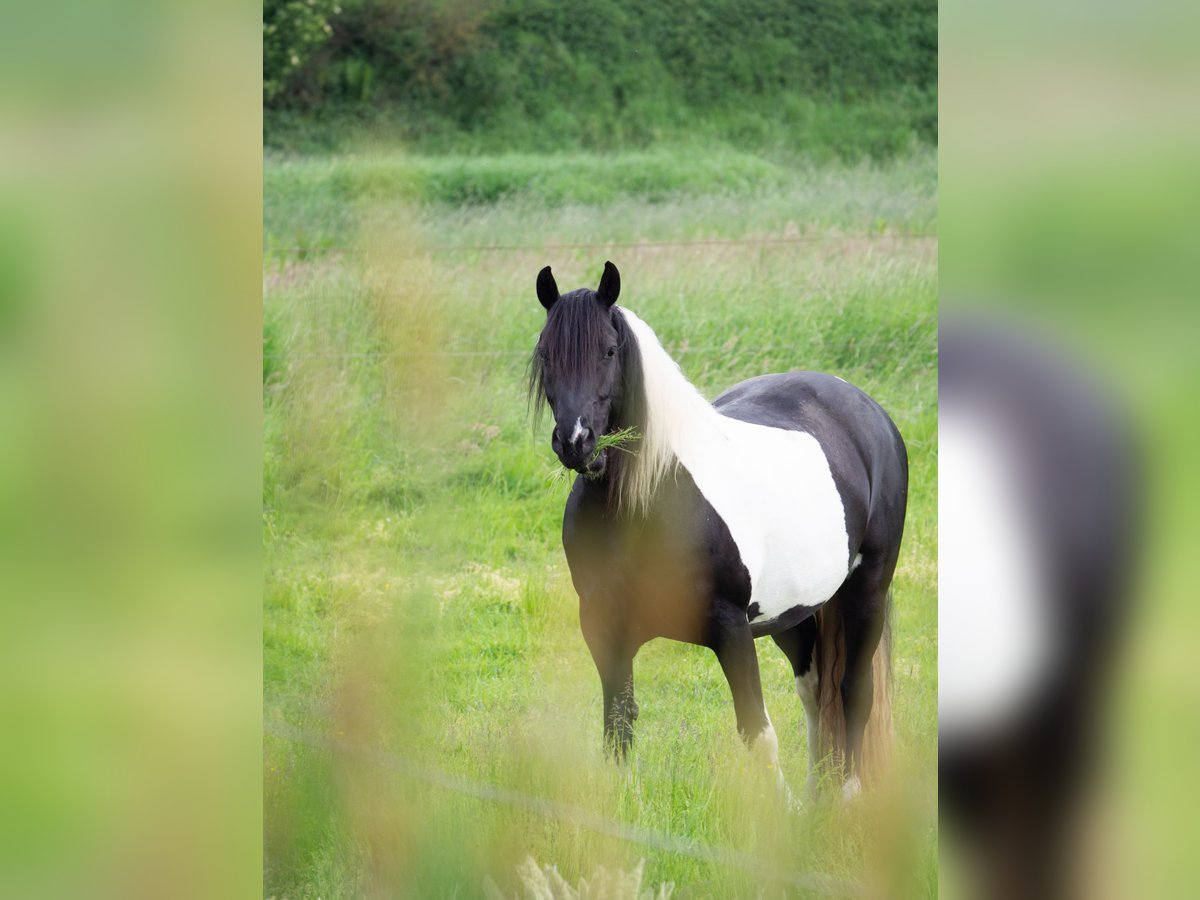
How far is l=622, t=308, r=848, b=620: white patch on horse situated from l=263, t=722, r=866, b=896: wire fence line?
37cm

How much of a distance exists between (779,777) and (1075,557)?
44.0 inches

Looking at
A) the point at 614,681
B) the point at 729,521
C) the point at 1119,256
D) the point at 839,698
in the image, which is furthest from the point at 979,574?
the point at 839,698

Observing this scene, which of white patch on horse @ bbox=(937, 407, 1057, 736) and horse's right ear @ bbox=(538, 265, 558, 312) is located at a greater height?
horse's right ear @ bbox=(538, 265, 558, 312)

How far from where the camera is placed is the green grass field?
1855mm

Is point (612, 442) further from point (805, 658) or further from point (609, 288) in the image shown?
point (805, 658)

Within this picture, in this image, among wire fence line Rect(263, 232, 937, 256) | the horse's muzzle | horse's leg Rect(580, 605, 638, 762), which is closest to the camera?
the horse's muzzle

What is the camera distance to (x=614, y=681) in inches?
75.4

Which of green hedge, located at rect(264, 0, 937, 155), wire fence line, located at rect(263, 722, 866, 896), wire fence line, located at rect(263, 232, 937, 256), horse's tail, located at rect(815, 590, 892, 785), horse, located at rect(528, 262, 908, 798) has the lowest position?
wire fence line, located at rect(263, 722, 866, 896)

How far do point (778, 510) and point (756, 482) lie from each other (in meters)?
0.06

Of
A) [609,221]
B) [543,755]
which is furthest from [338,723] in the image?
[609,221]

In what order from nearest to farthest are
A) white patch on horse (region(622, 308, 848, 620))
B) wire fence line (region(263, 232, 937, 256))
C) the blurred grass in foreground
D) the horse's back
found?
the blurred grass in foreground
white patch on horse (region(622, 308, 848, 620))
the horse's back
wire fence line (region(263, 232, 937, 256))

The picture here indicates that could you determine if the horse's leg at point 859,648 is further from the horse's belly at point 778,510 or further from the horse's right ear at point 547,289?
the horse's right ear at point 547,289

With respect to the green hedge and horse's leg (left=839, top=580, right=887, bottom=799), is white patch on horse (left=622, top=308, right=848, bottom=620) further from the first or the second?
the green hedge

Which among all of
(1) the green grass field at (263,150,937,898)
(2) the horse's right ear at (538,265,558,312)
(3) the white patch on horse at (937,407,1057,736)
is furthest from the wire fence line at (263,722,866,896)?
(3) the white patch on horse at (937,407,1057,736)
